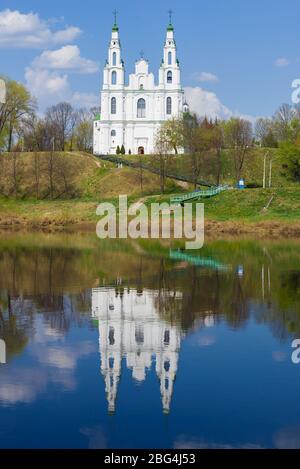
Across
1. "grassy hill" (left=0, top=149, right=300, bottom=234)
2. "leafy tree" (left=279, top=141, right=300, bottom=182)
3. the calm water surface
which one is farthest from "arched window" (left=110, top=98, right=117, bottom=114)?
the calm water surface

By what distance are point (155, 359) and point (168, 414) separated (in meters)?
3.36

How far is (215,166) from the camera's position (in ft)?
259

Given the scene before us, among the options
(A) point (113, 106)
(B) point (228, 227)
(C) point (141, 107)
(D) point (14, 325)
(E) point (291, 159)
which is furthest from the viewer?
(C) point (141, 107)

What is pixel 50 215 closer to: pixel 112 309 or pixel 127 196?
pixel 127 196

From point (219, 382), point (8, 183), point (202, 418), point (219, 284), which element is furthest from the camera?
point (8, 183)

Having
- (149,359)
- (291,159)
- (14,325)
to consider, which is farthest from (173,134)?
(149,359)

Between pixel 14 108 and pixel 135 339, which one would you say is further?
pixel 14 108

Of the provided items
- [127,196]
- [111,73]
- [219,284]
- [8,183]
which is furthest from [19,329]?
[111,73]

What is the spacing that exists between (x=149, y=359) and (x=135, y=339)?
178 centimetres

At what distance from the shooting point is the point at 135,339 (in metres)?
17.0

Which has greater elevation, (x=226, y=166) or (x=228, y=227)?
(x=226, y=166)

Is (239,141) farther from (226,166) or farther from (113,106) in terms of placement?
(113,106)

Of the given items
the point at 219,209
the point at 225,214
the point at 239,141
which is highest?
the point at 239,141

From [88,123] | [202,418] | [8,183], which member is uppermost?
[88,123]
